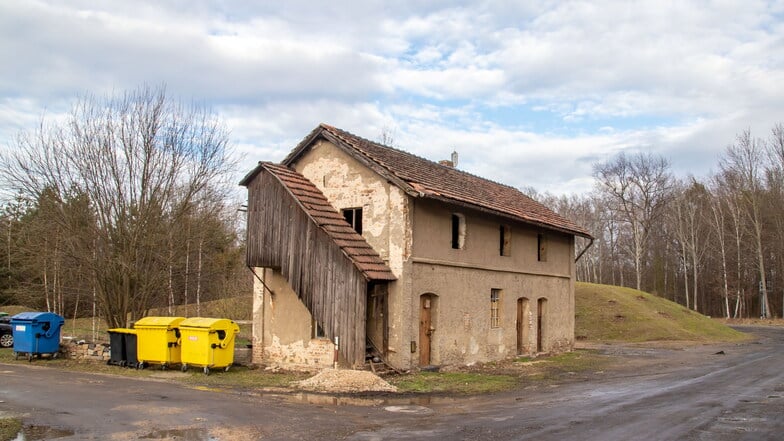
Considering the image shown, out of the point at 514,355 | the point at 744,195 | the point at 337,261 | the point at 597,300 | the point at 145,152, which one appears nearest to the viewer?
the point at 337,261

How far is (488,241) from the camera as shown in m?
19.6

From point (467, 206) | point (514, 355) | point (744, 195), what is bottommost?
point (514, 355)

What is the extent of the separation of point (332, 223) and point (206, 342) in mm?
4492

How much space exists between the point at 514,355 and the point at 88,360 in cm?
1368

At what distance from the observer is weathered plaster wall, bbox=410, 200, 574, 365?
668 inches

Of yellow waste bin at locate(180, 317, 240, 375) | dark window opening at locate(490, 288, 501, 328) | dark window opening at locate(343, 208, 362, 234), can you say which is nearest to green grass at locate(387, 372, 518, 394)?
dark window opening at locate(490, 288, 501, 328)

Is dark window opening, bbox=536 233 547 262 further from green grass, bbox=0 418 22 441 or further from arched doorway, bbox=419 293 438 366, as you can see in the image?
green grass, bbox=0 418 22 441

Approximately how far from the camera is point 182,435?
28.1 ft

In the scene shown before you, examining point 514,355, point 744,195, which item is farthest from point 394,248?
point 744,195

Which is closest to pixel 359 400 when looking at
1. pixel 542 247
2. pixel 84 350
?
pixel 84 350

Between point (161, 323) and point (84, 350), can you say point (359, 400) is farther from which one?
point (84, 350)

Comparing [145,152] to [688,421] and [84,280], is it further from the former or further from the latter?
[688,421]

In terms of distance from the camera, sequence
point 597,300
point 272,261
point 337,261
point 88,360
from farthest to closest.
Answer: point 597,300
point 88,360
point 272,261
point 337,261

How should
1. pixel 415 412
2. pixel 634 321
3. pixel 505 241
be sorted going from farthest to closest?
pixel 634 321, pixel 505 241, pixel 415 412
